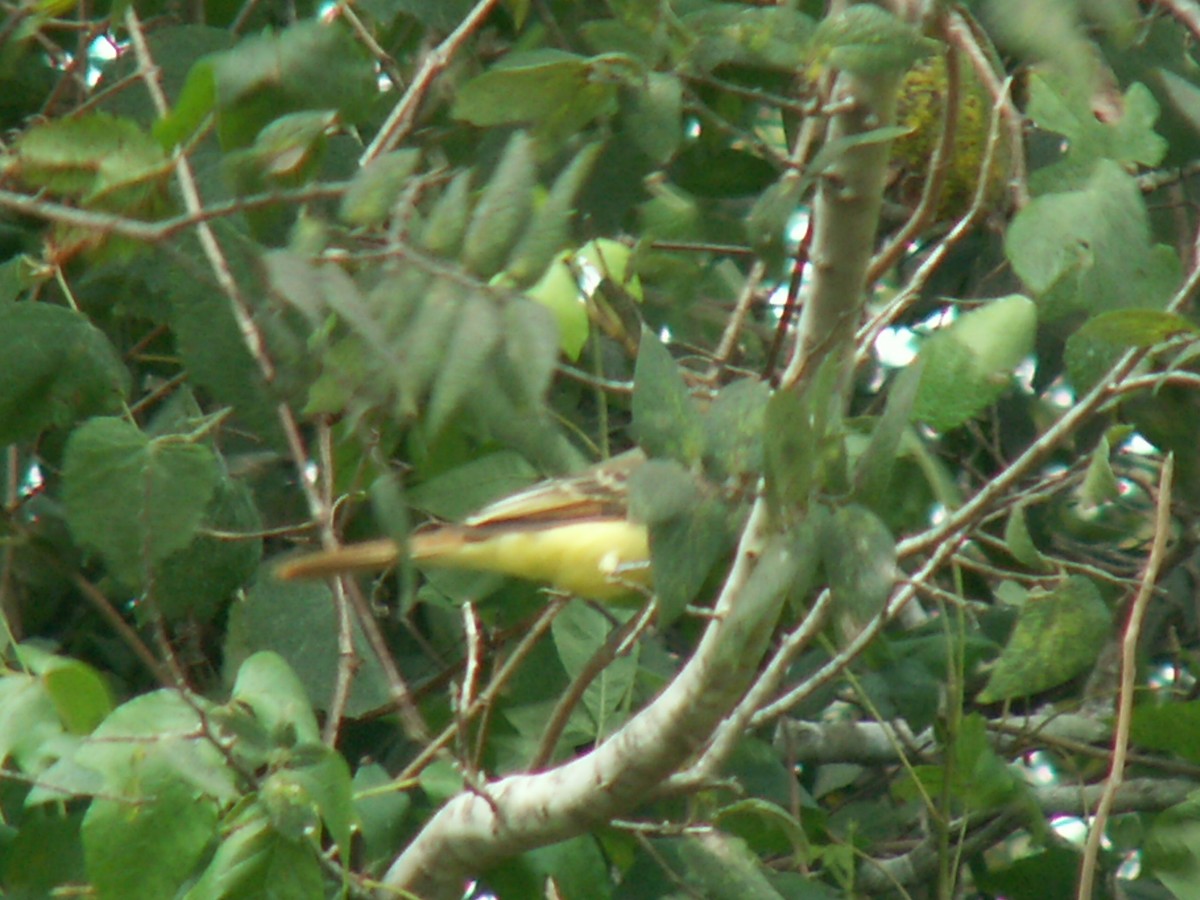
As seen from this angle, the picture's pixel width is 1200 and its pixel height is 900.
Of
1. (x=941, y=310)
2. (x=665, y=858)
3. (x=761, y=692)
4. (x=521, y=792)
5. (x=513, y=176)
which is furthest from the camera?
(x=941, y=310)

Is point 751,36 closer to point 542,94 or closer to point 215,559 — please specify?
point 542,94

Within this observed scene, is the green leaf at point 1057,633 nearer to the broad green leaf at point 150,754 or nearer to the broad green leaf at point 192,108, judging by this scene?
the broad green leaf at point 150,754

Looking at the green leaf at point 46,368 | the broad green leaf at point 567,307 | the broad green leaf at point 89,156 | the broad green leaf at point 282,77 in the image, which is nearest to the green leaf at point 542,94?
the broad green leaf at point 282,77

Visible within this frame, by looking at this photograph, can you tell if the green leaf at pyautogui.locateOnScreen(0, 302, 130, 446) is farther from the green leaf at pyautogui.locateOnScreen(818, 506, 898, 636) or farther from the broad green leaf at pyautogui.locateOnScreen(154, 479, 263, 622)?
the green leaf at pyautogui.locateOnScreen(818, 506, 898, 636)

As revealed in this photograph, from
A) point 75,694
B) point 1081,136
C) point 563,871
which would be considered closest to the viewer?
point 1081,136

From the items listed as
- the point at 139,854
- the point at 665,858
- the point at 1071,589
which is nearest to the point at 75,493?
the point at 139,854

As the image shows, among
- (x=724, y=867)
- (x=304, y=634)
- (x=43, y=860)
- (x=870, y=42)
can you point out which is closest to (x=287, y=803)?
(x=43, y=860)

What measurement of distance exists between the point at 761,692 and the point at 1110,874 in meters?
1.36

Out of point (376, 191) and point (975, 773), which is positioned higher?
point (376, 191)

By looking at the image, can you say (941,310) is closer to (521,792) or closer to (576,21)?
(576,21)

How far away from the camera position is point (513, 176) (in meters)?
1.20

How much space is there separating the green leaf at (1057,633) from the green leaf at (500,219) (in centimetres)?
112

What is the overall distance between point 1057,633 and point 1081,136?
716 mm

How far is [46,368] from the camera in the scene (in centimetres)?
227
